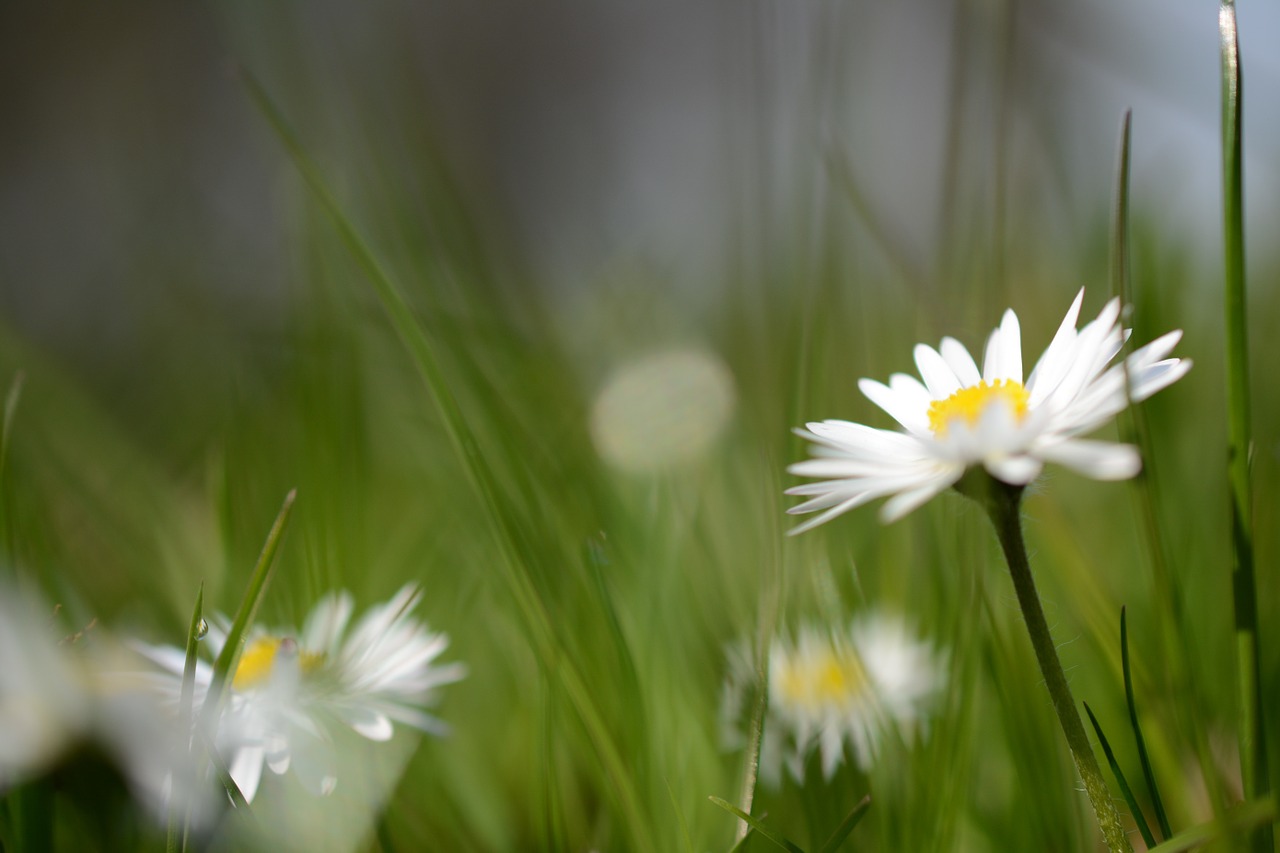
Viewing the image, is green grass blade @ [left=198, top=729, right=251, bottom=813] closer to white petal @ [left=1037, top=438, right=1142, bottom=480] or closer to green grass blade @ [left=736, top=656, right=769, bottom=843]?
green grass blade @ [left=736, top=656, right=769, bottom=843]

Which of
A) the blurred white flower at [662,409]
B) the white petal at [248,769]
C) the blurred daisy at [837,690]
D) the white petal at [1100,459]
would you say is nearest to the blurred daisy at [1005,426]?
the white petal at [1100,459]

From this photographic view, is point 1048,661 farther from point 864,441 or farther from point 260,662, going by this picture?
point 260,662

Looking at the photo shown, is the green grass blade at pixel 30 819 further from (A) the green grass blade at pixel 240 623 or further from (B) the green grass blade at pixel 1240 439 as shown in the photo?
(B) the green grass blade at pixel 1240 439

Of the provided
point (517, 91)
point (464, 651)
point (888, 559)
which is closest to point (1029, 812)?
point (888, 559)

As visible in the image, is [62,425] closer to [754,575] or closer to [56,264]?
[754,575]

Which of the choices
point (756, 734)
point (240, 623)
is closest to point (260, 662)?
point (240, 623)

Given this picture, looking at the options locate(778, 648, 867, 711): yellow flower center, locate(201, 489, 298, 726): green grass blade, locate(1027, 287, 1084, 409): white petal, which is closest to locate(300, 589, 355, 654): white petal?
locate(201, 489, 298, 726): green grass blade
